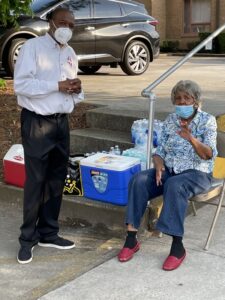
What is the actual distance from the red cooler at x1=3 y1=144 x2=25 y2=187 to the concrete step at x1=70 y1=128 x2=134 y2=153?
851 mm

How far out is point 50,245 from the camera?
173 inches

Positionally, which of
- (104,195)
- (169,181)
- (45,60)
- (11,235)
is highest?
(45,60)

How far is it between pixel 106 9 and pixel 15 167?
20.9 feet

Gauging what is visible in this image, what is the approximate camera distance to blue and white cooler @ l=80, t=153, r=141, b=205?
4688 millimetres

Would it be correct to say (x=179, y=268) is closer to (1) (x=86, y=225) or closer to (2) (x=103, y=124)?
(1) (x=86, y=225)

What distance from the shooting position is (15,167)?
543 centimetres

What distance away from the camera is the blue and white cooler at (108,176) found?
469 centimetres

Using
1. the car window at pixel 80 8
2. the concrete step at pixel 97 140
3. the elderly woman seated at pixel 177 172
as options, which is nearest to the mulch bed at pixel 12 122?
the concrete step at pixel 97 140

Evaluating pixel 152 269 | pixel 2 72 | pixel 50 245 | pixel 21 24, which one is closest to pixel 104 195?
pixel 50 245

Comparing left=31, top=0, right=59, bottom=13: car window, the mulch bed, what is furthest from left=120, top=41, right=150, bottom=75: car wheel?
the mulch bed

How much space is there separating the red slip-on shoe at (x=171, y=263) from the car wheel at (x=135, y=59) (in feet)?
24.7

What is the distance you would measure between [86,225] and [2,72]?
666 centimetres

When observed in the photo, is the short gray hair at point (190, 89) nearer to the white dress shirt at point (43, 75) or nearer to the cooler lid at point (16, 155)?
the white dress shirt at point (43, 75)

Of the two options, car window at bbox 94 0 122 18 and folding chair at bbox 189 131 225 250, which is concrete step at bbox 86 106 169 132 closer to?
folding chair at bbox 189 131 225 250
